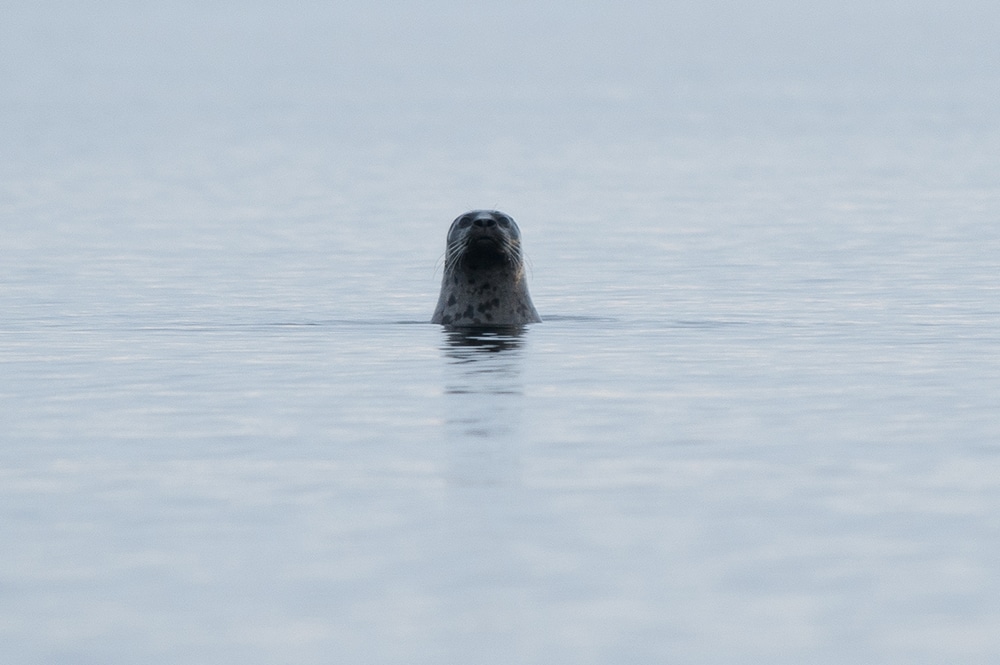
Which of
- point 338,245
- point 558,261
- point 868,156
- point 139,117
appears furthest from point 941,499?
point 139,117

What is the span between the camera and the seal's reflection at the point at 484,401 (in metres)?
15.6

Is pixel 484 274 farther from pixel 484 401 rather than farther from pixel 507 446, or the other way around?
pixel 507 446

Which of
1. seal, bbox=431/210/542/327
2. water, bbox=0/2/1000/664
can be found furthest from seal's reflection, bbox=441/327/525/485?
seal, bbox=431/210/542/327

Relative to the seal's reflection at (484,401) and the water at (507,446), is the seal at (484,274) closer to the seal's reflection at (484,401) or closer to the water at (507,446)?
the seal's reflection at (484,401)

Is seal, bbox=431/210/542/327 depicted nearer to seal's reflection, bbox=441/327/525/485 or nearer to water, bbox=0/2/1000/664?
seal's reflection, bbox=441/327/525/485

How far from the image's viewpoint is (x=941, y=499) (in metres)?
14.5

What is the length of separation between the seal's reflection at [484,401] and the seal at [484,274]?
283 mm

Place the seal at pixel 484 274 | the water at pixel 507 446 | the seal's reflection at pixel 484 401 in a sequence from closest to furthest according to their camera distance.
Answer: the water at pixel 507 446
the seal's reflection at pixel 484 401
the seal at pixel 484 274

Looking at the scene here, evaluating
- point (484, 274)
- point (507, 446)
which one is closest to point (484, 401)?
point (507, 446)

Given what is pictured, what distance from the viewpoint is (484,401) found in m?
18.6

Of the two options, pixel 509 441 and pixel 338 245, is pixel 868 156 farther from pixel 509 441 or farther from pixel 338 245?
pixel 509 441

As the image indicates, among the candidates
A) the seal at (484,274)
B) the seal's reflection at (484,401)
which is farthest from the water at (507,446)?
the seal at (484,274)

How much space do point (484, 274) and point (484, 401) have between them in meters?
5.78

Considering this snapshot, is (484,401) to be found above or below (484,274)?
below
